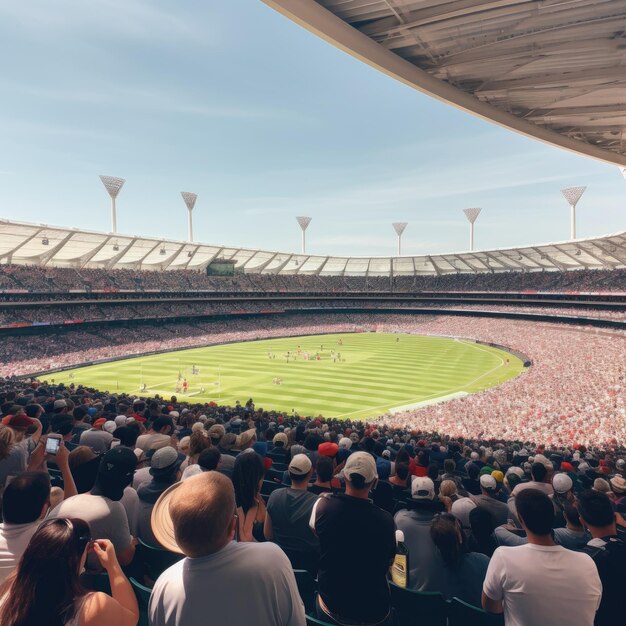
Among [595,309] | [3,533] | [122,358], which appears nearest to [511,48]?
[3,533]

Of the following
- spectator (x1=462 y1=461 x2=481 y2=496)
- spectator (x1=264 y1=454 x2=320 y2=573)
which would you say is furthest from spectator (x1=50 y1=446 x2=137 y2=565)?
spectator (x1=462 y1=461 x2=481 y2=496)

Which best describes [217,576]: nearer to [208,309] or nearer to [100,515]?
[100,515]

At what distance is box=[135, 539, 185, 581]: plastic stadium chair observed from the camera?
3.80 m

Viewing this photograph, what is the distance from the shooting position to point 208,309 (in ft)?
229

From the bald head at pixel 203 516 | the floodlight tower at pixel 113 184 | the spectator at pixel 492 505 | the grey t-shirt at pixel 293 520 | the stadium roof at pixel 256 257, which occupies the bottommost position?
the spectator at pixel 492 505

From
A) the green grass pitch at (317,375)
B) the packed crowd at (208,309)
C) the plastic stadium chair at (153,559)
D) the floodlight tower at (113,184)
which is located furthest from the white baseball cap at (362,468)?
the floodlight tower at (113,184)

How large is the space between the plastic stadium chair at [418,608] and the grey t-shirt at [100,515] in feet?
7.87

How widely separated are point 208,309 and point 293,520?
68.2 metres

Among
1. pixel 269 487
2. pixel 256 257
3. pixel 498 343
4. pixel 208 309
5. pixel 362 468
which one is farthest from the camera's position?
pixel 256 257

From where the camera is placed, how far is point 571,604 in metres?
2.71

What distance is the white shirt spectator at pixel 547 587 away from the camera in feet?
8.89

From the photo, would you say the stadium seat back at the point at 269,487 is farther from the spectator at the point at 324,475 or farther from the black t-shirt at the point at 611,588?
the black t-shirt at the point at 611,588

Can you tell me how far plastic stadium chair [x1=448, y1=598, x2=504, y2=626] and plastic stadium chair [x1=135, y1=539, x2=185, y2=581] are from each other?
244 centimetres

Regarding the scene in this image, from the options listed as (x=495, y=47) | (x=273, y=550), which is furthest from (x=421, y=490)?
(x=495, y=47)
